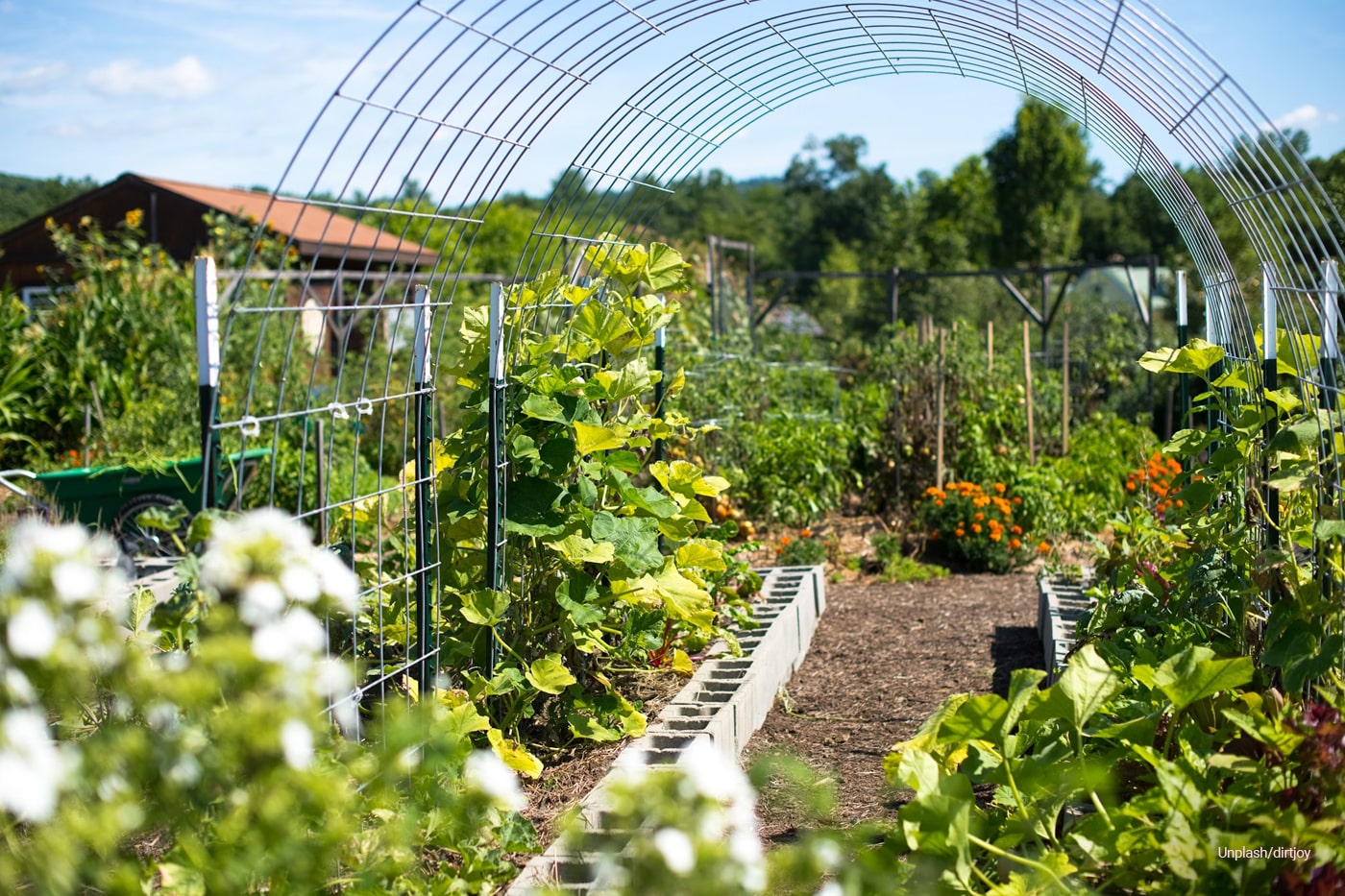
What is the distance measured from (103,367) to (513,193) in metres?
55.2

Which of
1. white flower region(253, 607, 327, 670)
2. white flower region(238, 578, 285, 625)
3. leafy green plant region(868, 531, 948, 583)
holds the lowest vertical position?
leafy green plant region(868, 531, 948, 583)

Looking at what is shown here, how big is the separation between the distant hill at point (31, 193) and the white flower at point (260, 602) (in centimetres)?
4285

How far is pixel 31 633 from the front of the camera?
4.54 feet

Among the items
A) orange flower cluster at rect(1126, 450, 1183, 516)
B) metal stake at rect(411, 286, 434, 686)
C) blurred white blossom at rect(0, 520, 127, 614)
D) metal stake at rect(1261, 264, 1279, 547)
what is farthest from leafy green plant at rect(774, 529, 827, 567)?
blurred white blossom at rect(0, 520, 127, 614)

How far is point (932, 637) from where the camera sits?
17.1ft

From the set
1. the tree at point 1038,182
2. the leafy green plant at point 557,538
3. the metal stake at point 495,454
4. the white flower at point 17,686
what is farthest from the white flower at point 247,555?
the tree at point 1038,182

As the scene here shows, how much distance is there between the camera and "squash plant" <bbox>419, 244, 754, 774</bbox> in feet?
10.5

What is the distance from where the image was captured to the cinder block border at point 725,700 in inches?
99.3

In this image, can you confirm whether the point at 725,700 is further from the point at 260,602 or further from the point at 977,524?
the point at 977,524

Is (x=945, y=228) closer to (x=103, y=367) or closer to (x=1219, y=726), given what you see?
(x=103, y=367)

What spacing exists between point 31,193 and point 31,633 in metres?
53.0

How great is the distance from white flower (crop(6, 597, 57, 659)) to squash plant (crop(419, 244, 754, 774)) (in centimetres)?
167

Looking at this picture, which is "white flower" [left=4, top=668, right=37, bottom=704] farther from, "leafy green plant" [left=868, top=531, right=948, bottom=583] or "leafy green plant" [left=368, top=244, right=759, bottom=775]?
"leafy green plant" [left=868, top=531, right=948, bottom=583]

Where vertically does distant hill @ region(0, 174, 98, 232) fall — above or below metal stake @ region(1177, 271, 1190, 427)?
above
